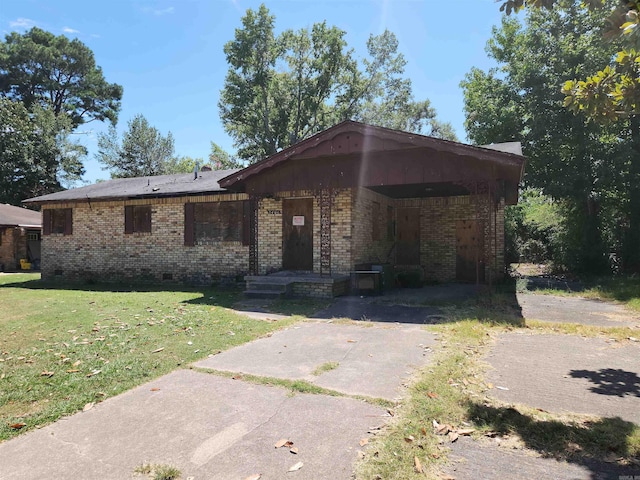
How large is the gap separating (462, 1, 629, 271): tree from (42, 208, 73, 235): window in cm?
1907

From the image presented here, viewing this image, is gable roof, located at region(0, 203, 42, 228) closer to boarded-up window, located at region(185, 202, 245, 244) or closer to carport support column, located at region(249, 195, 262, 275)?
boarded-up window, located at region(185, 202, 245, 244)

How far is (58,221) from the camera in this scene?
647 inches

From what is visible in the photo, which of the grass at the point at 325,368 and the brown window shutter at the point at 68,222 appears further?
the brown window shutter at the point at 68,222

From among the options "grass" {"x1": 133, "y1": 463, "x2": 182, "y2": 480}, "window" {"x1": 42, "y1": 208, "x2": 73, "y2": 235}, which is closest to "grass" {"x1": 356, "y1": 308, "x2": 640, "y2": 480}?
"grass" {"x1": 133, "y1": 463, "x2": 182, "y2": 480}

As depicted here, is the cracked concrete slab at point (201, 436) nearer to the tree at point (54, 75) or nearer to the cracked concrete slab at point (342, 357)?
the cracked concrete slab at point (342, 357)

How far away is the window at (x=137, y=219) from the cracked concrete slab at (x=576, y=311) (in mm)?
13024

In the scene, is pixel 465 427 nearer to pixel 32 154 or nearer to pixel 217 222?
pixel 217 222

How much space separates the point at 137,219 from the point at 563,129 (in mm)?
17786

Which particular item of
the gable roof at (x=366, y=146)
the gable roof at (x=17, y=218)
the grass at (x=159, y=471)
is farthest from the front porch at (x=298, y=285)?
the gable roof at (x=17, y=218)

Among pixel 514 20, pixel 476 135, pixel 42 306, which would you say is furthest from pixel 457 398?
pixel 514 20

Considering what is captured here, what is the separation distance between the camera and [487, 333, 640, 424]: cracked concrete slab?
362cm

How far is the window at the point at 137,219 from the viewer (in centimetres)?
1493

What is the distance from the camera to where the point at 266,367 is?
4762mm

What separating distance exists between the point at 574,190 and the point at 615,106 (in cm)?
1210
